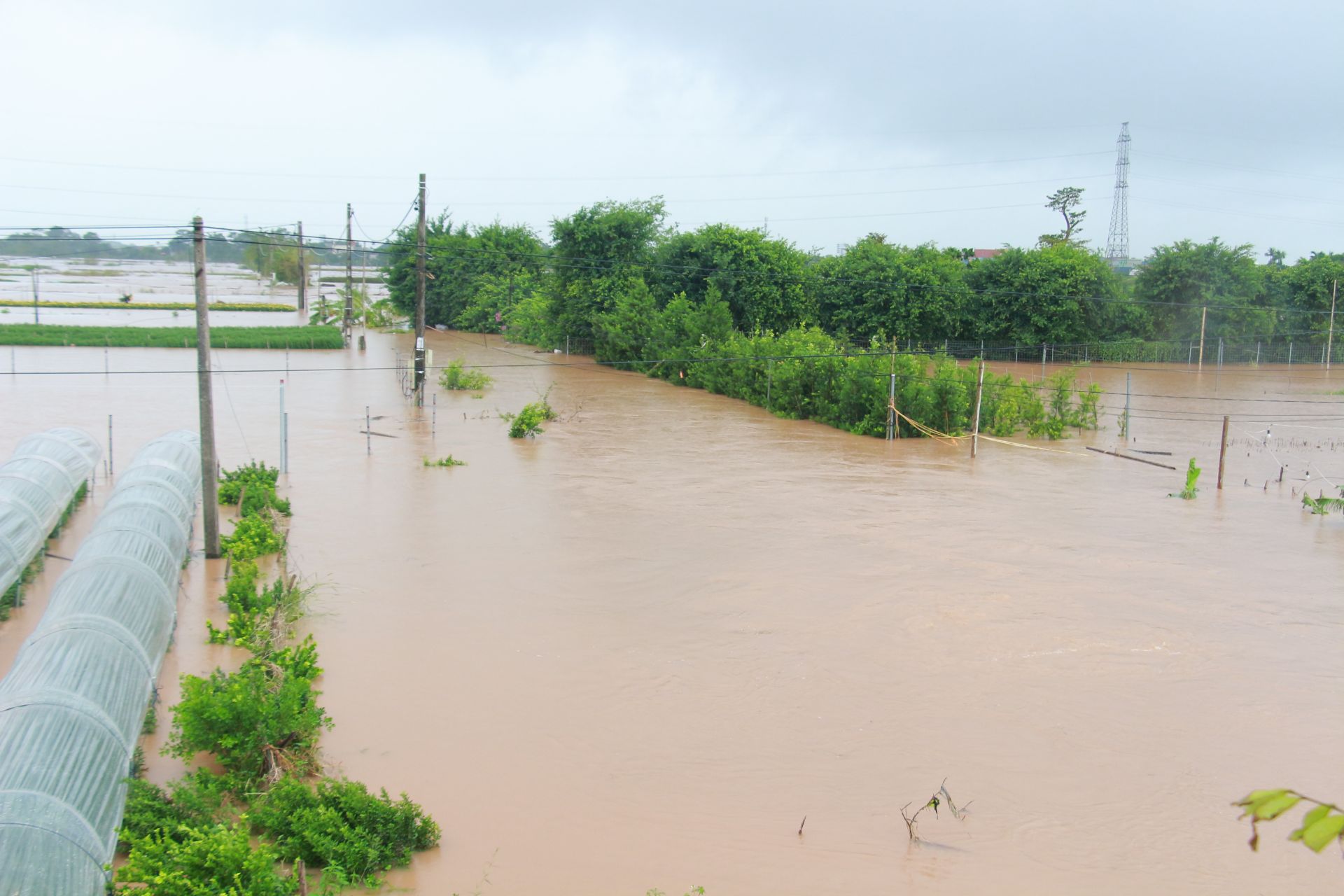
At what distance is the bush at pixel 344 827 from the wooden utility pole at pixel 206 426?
26.3 ft

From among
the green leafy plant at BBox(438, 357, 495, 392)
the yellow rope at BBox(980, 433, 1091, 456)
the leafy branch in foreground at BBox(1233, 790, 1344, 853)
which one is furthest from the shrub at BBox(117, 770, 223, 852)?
the green leafy plant at BBox(438, 357, 495, 392)

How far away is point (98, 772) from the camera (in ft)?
25.2

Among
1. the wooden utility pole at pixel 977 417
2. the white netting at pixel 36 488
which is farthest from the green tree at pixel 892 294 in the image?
the white netting at pixel 36 488

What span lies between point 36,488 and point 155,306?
5943 cm

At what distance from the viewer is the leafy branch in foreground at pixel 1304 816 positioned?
1525mm

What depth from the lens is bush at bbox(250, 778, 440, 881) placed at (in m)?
8.01

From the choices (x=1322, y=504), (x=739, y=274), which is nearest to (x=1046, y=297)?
(x=739, y=274)

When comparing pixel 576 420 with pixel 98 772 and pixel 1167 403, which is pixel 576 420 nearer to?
pixel 1167 403

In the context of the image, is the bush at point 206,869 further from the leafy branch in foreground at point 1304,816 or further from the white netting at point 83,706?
the leafy branch in foreground at point 1304,816

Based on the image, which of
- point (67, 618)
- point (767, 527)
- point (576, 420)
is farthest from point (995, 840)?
point (576, 420)

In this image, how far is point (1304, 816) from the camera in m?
1.61

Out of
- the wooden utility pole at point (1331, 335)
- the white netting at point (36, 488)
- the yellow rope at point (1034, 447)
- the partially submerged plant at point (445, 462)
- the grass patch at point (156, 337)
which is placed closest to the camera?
the white netting at point (36, 488)

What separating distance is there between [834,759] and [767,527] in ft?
29.2

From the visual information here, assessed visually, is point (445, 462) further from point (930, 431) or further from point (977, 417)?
point (930, 431)
